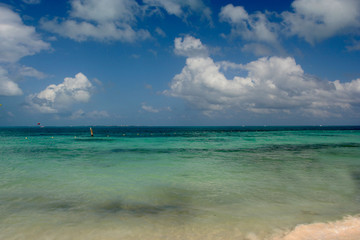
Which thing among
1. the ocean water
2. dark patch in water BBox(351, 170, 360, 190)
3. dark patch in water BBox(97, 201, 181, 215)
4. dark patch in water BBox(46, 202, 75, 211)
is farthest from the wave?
dark patch in water BBox(46, 202, 75, 211)

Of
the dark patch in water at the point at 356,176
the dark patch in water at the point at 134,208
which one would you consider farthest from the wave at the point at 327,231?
the dark patch in water at the point at 356,176

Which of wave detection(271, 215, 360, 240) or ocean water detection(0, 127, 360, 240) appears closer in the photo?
wave detection(271, 215, 360, 240)

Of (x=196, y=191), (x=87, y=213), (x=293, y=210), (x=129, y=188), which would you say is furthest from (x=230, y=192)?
(x=87, y=213)

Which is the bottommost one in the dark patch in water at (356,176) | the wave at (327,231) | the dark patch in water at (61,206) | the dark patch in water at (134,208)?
the dark patch in water at (356,176)

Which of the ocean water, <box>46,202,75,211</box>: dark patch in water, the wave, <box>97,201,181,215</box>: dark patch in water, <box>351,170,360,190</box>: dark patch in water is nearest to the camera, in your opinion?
the wave

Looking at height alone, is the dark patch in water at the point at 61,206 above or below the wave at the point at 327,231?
below

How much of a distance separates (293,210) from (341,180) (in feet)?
22.0

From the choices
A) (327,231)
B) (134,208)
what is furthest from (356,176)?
(134,208)

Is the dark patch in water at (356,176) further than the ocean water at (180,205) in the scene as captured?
Yes

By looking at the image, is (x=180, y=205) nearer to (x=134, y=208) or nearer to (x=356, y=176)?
(x=134, y=208)

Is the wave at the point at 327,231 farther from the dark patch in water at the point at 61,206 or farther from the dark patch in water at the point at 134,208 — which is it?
the dark patch in water at the point at 61,206

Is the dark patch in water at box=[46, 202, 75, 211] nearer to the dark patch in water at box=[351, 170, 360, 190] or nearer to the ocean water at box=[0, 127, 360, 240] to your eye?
the ocean water at box=[0, 127, 360, 240]

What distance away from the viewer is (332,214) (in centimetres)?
805

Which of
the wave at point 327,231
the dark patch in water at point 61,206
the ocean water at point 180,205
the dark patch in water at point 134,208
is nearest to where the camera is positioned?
the wave at point 327,231
